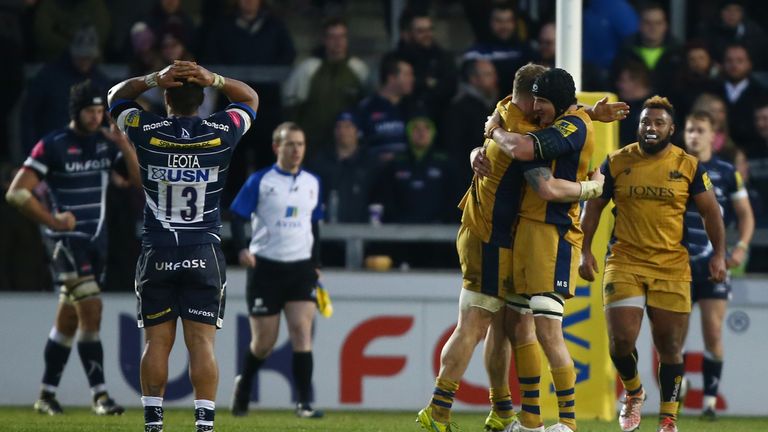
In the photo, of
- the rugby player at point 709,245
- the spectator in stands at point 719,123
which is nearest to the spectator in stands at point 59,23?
the spectator in stands at point 719,123

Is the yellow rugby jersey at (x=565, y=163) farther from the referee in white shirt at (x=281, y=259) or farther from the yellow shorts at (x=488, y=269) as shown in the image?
the referee in white shirt at (x=281, y=259)

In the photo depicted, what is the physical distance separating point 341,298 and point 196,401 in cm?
476

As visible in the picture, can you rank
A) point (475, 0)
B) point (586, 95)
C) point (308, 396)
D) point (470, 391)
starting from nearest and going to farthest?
point (586, 95) → point (308, 396) → point (470, 391) → point (475, 0)

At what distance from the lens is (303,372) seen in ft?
37.8

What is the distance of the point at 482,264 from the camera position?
8789mm

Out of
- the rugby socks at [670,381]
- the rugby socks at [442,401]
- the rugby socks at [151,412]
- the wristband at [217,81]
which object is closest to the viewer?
the rugby socks at [151,412]

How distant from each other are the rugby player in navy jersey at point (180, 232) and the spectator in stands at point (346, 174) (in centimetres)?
547

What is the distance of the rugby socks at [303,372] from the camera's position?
37.8ft

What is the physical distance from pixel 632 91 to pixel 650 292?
431 centimetres

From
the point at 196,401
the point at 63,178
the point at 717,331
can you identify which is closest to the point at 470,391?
the point at 717,331

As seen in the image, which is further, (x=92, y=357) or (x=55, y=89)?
(x=55, y=89)

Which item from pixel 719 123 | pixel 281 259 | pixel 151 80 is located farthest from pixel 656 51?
pixel 151 80

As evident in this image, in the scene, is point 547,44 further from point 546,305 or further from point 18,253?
point 546,305

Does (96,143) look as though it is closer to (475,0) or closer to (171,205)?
(171,205)
